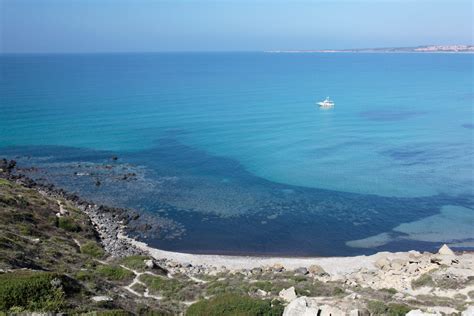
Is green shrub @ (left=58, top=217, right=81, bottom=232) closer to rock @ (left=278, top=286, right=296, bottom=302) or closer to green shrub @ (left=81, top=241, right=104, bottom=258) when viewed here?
green shrub @ (left=81, top=241, right=104, bottom=258)

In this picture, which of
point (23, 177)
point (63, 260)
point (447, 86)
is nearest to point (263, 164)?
point (23, 177)

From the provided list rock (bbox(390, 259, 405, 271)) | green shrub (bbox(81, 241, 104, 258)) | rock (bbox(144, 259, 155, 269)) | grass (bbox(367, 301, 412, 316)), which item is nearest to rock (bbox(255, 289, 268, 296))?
grass (bbox(367, 301, 412, 316))

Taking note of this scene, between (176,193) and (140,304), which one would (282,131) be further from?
(140,304)

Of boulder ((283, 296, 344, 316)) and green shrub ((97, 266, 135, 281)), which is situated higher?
boulder ((283, 296, 344, 316))

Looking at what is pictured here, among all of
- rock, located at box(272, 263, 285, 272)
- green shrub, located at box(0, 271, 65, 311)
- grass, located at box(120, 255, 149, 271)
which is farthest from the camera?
rock, located at box(272, 263, 285, 272)

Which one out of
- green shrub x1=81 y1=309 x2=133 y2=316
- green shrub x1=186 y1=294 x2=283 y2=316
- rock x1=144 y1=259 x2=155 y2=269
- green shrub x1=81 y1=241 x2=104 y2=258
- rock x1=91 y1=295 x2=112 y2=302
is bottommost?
green shrub x1=81 y1=241 x2=104 y2=258

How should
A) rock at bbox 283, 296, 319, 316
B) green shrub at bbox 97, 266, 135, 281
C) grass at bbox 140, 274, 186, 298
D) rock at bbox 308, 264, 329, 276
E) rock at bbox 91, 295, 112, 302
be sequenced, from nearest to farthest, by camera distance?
rock at bbox 283, 296, 319, 316 < rock at bbox 91, 295, 112, 302 < grass at bbox 140, 274, 186, 298 < green shrub at bbox 97, 266, 135, 281 < rock at bbox 308, 264, 329, 276

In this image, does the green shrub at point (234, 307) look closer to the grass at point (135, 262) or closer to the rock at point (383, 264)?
the grass at point (135, 262)
